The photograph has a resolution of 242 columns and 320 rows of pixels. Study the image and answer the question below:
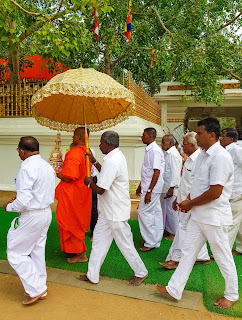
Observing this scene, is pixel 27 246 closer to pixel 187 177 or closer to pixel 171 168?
pixel 187 177

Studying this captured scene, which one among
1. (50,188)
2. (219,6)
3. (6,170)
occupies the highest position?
(219,6)

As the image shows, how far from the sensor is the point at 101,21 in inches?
449

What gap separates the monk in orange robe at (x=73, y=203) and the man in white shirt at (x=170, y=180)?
4.90ft

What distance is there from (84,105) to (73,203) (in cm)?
125

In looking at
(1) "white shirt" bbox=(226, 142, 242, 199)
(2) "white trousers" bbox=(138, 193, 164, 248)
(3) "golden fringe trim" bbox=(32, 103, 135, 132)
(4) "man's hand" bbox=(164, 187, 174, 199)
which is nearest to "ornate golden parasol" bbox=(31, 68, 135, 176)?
(3) "golden fringe trim" bbox=(32, 103, 135, 132)

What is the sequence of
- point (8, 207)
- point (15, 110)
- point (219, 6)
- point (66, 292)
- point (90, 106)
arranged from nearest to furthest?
point (8, 207) < point (66, 292) < point (90, 106) < point (15, 110) < point (219, 6)

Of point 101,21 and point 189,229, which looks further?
point 101,21

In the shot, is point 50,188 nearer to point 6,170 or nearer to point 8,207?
point 8,207

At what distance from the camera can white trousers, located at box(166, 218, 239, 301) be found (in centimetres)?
288

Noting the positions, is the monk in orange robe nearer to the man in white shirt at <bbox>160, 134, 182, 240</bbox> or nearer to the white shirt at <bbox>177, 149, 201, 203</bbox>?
the white shirt at <bbox>177, 149, 201, 203</bbox>

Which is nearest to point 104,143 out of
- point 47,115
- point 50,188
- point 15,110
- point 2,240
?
point 50,188

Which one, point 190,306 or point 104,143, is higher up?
point 104,143

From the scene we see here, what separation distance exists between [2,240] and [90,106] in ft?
8.08

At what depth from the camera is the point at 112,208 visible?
3281 millimetres
